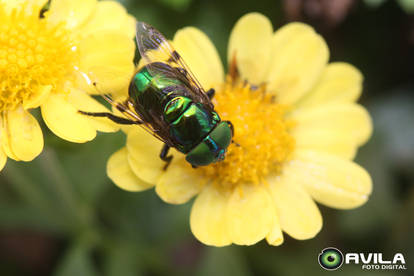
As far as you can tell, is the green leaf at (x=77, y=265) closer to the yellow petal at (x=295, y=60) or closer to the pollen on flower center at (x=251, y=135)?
the pollen on flower center at (x=251, y=135)

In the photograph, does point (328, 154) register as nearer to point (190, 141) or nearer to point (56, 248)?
point (190, 141)

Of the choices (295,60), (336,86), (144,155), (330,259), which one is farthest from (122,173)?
(330,259)

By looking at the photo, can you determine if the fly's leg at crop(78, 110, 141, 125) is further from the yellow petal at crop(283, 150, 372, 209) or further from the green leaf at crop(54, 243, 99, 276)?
the green leaf at crop(54, 243, 99, 276)

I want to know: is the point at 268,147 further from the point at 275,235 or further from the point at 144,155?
the point at 144,155

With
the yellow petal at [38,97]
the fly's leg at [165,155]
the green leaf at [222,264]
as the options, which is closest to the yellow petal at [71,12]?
the yellow petal at [38,97]

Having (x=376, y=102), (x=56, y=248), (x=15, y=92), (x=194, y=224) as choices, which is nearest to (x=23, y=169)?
(x=56, y=248)

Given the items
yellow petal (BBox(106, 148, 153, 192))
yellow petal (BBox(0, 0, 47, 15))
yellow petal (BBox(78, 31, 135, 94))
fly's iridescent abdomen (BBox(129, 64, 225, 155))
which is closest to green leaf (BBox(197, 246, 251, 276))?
yellow petal (BBox(106, 148, 153, 192))
